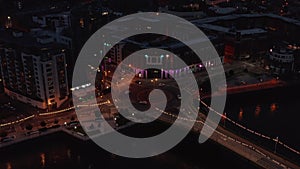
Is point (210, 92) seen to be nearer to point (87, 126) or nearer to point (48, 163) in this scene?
point (87, 126)

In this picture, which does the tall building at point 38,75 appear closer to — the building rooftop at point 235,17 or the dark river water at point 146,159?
the dark river water at point 146,159

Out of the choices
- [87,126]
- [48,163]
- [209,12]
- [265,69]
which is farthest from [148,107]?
[209,12]

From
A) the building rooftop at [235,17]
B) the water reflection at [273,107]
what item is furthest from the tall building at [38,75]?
the building rooftop at [235,17]

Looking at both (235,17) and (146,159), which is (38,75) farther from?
(235,17)

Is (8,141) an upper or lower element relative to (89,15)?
lower

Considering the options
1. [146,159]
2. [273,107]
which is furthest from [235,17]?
[146,159]

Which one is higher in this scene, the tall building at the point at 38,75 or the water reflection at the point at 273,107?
the tall building at the point at 38,75

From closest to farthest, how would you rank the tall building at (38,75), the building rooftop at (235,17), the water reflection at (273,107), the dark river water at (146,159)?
the dark river water at (146,159) → the tall building at (38,75) → the water reflection at (273,107) → the building rooftop at (235,17)

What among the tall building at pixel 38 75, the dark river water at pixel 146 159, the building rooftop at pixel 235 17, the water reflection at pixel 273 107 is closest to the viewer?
the dark river water at pixel 146 159
